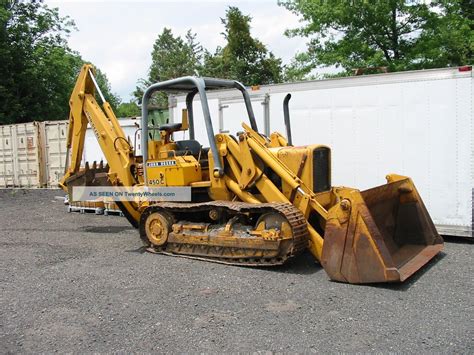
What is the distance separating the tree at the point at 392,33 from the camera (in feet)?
55.8

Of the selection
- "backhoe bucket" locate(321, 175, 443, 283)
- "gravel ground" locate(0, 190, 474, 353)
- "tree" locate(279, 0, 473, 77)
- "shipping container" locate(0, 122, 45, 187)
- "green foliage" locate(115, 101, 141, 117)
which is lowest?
"gravel ground" locate(0, 190, 474, 353)

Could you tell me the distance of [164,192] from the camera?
22.7 feet

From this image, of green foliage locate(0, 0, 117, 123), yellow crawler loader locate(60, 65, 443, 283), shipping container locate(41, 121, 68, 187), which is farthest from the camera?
green foliage locate(0, 0, 117, 123)

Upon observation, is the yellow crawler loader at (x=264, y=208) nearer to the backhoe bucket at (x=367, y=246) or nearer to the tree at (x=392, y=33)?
the backhoe bucket at (x=367, y=246)

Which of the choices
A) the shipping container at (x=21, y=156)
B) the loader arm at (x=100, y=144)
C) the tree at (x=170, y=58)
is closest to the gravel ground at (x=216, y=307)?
the loader arm at (x=100, y=144)

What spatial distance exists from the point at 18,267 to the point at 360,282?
4521 millimetres

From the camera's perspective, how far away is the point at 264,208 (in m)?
5.83

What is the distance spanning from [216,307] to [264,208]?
5.30ft

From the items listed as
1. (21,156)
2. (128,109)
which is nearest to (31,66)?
(21,156)

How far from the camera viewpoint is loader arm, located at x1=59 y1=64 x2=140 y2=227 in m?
7.59

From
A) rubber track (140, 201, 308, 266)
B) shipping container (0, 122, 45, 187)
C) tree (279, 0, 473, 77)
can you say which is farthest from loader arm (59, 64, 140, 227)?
tree (279, 0, 473, 77)

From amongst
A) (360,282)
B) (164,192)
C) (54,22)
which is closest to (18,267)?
(164,192)

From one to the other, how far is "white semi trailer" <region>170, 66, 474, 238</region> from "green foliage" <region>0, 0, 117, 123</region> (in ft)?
61.8

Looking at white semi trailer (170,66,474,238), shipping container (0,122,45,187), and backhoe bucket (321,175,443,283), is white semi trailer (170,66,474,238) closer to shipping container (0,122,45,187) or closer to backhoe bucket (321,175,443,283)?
backhoe bucket (321,175,443,283)
